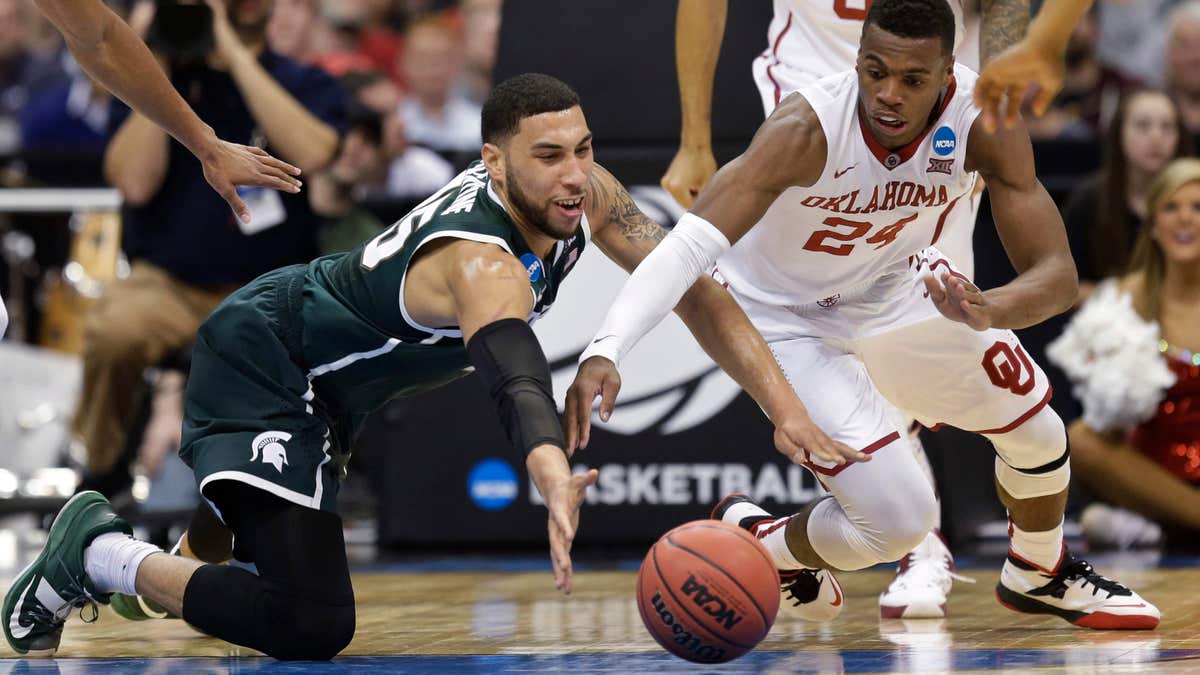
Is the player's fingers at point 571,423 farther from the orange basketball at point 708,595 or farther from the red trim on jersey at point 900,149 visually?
the red trim on jersey at point 900,149

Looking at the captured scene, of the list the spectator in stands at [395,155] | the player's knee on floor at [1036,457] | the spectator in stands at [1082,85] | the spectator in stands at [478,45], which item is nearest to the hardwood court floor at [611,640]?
the player's knee on floor at [1036,457]

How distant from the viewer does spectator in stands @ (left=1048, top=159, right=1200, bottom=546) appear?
7.28m

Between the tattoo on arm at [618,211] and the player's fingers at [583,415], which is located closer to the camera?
the player's fingers at [583,415]

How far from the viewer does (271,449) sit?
4.73 m

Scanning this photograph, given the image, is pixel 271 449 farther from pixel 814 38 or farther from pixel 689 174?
pixel 814 38

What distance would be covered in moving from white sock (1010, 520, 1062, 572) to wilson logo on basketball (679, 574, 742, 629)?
1570mm

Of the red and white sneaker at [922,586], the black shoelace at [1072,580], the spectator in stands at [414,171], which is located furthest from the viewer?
the spectator in stands at [414,171]

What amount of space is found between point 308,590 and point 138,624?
1.33 meters

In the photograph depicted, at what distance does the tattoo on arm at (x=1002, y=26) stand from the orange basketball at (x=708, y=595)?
6.70ft

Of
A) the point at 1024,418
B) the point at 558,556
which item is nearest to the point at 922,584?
the point at 1024,418

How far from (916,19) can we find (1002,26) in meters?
1.00

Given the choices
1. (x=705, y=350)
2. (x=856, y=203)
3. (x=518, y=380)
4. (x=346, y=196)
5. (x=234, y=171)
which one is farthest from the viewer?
(x=346, y=196)

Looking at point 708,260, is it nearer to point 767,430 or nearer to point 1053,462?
point 1053,462

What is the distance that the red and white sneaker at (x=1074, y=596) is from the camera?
16.4ft
